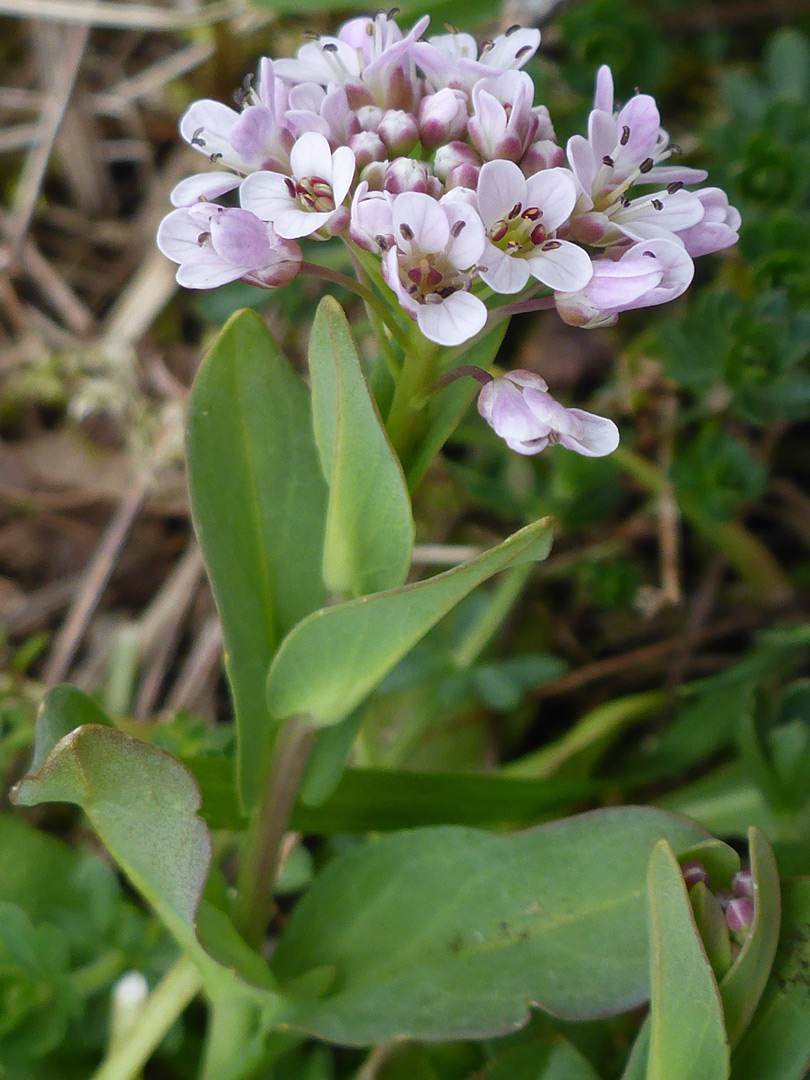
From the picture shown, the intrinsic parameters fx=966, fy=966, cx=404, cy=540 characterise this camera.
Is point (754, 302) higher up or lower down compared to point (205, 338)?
higher up

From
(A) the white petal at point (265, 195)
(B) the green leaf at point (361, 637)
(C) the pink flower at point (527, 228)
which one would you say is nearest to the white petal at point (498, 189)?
(C) the pink flower at point (527, 228)

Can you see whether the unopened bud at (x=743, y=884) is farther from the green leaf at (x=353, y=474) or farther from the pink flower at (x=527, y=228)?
the pink flower at (x=527, y=228)

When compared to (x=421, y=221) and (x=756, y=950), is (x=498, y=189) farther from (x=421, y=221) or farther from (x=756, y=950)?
(x=756, y=950)

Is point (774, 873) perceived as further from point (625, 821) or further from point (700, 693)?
point (700, 693)

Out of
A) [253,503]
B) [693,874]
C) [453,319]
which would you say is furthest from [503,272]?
[693,874]

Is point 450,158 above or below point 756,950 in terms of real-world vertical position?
above

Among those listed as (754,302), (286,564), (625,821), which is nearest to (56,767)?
(286,564)

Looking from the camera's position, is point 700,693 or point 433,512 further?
point 433,512
